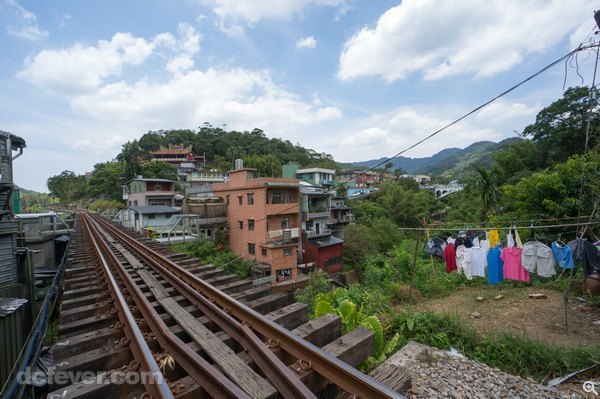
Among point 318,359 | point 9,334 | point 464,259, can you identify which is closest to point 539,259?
point 464,259

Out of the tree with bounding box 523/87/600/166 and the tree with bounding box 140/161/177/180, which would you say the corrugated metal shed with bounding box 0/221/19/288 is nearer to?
the tree with bounding box 140/161/177/180

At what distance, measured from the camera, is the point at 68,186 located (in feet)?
206

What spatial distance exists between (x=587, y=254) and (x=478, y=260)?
2.49 m

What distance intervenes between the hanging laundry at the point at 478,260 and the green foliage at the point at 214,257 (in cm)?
1512

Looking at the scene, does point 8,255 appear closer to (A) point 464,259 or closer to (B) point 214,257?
(B) point 214,257

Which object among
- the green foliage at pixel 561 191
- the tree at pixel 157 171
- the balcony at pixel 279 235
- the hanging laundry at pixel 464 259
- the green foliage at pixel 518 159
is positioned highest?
the tree at pixel 157 171

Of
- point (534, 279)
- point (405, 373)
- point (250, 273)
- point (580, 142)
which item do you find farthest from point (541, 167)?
point (405, 373)

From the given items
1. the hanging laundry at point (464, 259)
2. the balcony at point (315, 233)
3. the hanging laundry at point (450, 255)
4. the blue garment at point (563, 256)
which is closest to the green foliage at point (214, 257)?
the balcony at point (315, 233)

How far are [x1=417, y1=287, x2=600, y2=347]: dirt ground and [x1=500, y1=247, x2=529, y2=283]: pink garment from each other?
91 cm

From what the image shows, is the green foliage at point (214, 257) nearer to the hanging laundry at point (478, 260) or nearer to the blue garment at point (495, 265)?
the hanging laundry at point (478, 260)

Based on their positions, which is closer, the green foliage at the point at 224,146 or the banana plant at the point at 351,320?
the banana plant at the point at 351,320

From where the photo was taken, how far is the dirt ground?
5809 mm

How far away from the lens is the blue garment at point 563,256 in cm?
658

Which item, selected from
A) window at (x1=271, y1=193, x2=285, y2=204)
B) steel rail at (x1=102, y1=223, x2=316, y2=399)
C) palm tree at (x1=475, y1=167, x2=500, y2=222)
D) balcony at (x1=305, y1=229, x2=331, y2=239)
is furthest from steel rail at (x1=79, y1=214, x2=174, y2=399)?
balcony at (x1=305, y1=229, x2=331, y2=239)
